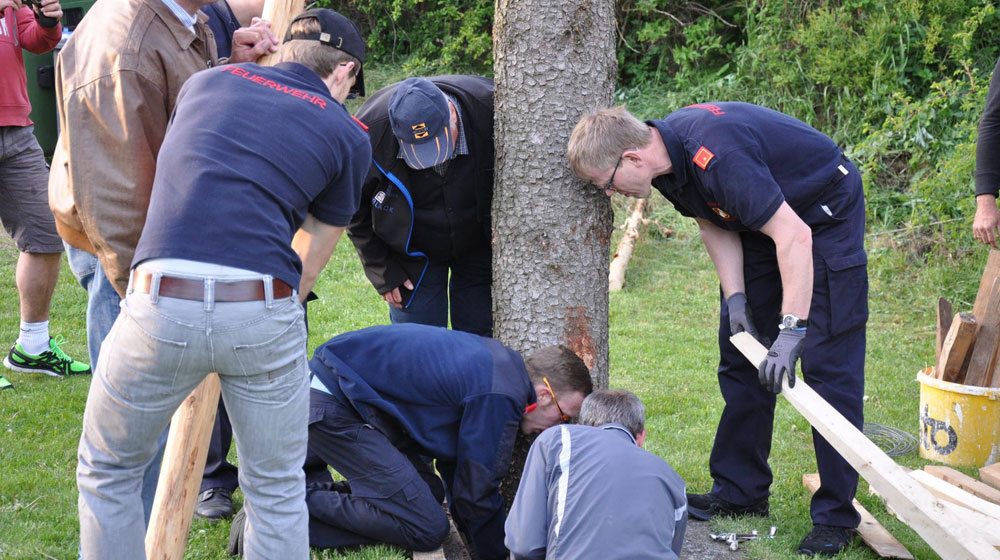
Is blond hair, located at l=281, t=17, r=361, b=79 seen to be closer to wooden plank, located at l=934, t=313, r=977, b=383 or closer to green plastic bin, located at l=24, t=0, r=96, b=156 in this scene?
wooden plank, located at l=934, t=313, r=977, b=383

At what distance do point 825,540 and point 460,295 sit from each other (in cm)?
185

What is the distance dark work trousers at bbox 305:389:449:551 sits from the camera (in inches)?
130

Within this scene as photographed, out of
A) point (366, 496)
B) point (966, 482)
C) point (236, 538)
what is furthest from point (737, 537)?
point (236, 538)

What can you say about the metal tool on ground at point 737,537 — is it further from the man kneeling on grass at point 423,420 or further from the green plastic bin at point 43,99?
the green plastic bin at point 43,99

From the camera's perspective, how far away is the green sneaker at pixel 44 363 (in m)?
5.02

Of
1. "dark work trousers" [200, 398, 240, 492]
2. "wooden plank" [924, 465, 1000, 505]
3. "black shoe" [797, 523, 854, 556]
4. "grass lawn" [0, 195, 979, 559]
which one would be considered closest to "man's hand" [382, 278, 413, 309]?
"dark work trousers" [200, 398, 240, 492]

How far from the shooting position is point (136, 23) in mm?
2777

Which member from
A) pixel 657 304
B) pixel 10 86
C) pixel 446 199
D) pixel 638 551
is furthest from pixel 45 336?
pixel 657 304

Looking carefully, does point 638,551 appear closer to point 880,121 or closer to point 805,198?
point 805,198

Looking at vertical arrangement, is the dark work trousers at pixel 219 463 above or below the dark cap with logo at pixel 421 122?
below

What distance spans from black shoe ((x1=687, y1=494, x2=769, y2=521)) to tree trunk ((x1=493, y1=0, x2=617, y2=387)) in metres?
0.72

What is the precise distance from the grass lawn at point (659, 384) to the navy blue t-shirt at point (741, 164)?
1.33 metres

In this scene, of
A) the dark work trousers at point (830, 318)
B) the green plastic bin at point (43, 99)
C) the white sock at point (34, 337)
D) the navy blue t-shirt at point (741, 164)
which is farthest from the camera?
the green plastic bin at point (43, 99)

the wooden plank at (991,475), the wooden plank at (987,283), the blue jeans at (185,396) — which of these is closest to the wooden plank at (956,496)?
the wooden plank at (991,475)
